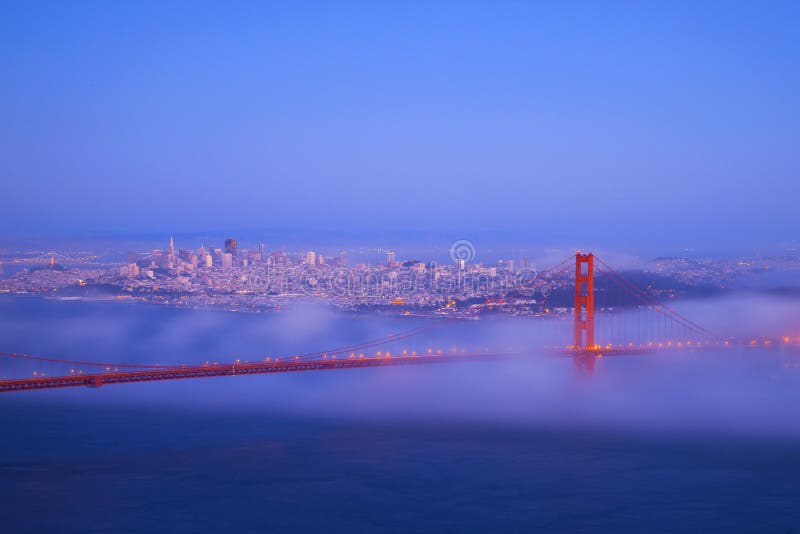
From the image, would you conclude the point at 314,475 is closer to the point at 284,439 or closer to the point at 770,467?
the point at 284,439

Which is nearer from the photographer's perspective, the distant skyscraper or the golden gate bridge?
the golden gate bridge

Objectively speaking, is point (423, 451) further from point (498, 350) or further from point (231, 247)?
point (231, 247)

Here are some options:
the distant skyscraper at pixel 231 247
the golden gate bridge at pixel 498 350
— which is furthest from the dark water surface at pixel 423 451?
the distant skyscraper at pixel 231 247

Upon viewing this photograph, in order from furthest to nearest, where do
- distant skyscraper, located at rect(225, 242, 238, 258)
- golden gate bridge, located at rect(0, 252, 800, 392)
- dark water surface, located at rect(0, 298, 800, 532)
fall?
distant skyscraper, located at rect(225, 242, 238, 258) → golden gate bridge, located at rect(0, 252, 800, 392) → dark water surface, located at rect(0, 298, 800, 532)

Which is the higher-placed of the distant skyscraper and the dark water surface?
the distant skyscraper

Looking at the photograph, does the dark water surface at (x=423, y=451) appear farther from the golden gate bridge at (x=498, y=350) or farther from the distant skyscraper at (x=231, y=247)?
the distant skyscraper at (x=231, y=247)

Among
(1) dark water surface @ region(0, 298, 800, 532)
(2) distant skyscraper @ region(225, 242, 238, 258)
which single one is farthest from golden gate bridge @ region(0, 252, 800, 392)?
(2) distant skyscraper @ region(225, 242, 238, 258)

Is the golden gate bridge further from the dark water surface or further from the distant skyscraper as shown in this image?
the distant skyscraper
